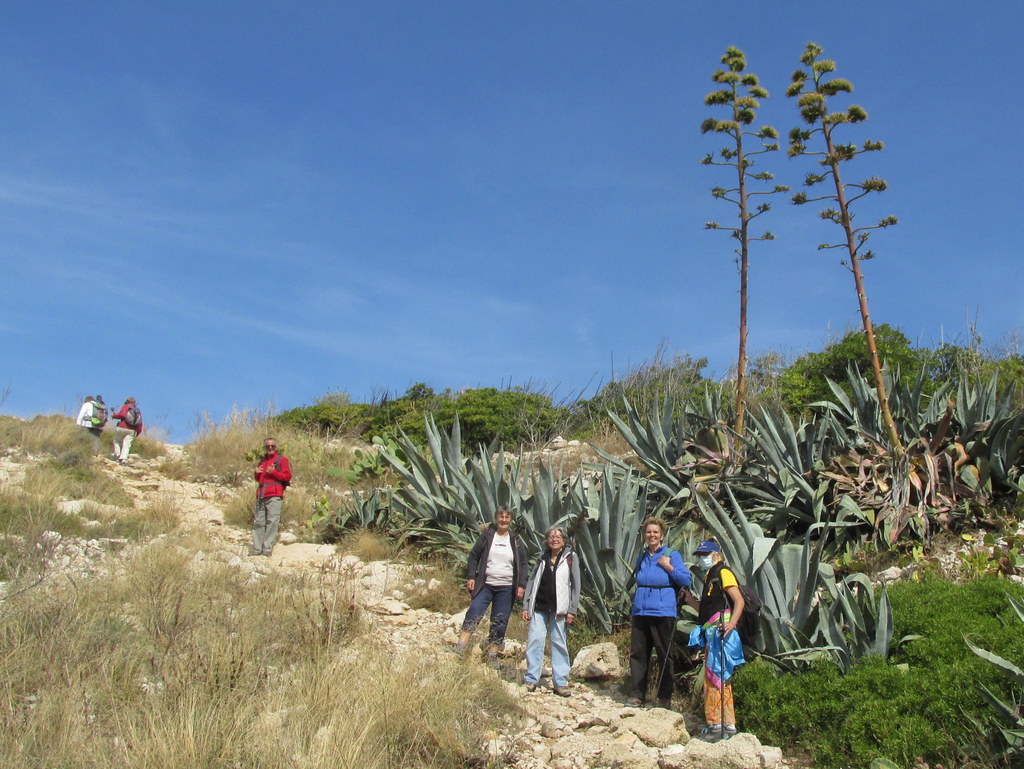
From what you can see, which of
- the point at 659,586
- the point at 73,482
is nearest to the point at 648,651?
the point at 659,586

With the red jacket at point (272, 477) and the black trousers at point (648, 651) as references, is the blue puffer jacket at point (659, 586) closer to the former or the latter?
the black trousers at point (648, 651)

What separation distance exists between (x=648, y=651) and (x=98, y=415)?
15.0 metres

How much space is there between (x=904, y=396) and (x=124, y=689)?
8115mm

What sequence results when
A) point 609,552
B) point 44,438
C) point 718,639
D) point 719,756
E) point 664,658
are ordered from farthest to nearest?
1. point 44,438
2. point 609,552
3. point 664,658
4. point 718,639
5. point 719,756

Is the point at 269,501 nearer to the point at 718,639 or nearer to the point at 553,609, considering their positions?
the point at 553,609

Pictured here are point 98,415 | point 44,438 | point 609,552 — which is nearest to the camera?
point 609,552

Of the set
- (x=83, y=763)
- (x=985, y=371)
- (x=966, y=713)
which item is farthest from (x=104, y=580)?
(x=985, y=371)

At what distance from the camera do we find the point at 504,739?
571cm

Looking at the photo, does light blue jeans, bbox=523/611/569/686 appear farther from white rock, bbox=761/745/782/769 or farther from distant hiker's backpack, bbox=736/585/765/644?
white rock, bbox=761/745/782/769

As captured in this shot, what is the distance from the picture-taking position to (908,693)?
5371mm

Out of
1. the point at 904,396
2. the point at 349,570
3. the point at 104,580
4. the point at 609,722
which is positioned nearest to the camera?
the point at 609,722

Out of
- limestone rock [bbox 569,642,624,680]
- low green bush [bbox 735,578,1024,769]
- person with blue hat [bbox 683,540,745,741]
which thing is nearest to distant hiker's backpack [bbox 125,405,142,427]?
limestone rock [bbox 569,642,624,680]

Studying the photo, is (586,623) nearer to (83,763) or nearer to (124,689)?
(124,689)

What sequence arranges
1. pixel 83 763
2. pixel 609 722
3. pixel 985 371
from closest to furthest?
pixel 83 763 < pixel 609 722 < pixel 985 371
